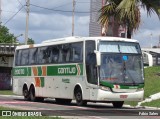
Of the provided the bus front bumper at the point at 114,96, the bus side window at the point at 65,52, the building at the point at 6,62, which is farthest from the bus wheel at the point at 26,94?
the building at the point at 6,62

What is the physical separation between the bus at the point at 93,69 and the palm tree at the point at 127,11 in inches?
191

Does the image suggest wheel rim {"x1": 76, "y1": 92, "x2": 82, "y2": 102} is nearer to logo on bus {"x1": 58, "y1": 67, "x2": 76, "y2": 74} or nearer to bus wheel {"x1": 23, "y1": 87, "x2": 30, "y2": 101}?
logo on bus {"x1": 58, "y1": 67, "x2": 76, "y2": 74}

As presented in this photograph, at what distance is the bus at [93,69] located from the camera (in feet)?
80.8

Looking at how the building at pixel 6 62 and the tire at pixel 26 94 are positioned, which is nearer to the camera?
the tire at pixel 26 94

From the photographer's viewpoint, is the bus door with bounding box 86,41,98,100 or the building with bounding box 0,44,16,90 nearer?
the bus door with bounding box 86,41,98,100

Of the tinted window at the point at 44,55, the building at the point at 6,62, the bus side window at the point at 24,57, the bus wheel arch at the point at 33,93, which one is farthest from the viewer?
the building at the point at 6,62

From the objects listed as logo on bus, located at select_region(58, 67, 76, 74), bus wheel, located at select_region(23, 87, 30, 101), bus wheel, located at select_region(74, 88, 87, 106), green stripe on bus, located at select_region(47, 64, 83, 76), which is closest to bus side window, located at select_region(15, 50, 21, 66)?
bus wheel, located at select_region(23, 87, 30, 101)

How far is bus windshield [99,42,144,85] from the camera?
2470 centimetres

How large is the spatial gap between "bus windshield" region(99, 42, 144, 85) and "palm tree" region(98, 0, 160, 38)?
6.73m

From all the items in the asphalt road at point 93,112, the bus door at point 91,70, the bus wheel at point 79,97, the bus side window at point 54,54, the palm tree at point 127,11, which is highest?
the palm tree at point 127,11

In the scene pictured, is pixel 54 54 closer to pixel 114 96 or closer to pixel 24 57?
pixel 24 57

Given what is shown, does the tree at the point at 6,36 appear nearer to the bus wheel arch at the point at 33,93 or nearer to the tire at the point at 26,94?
the tire at the point at 26,94

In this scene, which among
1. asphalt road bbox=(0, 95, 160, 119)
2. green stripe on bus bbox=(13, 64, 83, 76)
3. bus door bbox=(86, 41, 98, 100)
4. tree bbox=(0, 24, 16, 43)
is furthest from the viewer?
tree bbox=(0, 24, 16, 43)

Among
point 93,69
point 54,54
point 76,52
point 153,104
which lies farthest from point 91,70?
point 153,104
